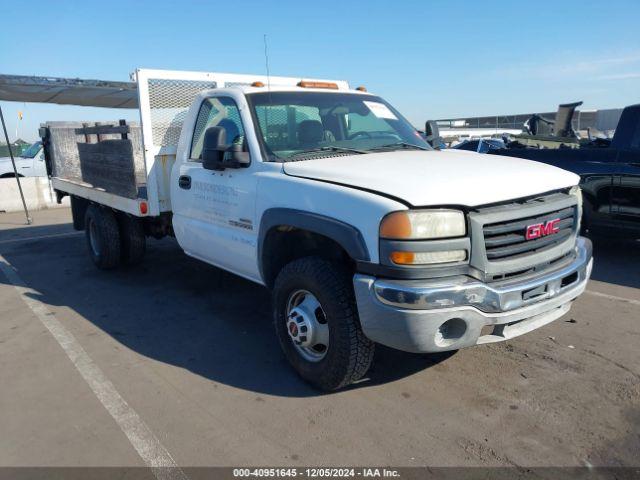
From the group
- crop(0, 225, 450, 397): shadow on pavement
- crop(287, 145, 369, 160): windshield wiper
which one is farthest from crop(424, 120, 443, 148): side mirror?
crop(0, 225, 450, 397): shadow on pavement

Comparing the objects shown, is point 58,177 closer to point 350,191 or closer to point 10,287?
point 10,287

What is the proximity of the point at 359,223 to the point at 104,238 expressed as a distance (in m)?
4.58

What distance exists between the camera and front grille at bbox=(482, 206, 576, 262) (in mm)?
3039

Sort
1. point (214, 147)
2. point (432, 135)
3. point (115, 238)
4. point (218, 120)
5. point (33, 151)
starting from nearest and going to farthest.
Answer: point (214, 147)
point (218, 120)
point (432, 135)
point (115, 238)
point (33, 151)

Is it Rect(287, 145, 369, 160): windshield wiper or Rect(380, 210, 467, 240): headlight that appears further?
Rect(287, 145, 369, 160): windshield wiper

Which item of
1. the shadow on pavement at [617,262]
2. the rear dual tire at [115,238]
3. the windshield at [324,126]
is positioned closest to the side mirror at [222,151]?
the windshield at [324,126]

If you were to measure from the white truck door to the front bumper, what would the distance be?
1.36 m

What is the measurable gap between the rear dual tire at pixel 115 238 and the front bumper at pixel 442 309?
432 cm

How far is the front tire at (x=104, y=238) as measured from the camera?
6.54 meters

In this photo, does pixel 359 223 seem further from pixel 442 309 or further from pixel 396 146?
pixel 396 146

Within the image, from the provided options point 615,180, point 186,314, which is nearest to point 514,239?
point 186,314

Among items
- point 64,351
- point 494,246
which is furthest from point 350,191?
point 64,351

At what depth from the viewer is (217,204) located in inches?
174

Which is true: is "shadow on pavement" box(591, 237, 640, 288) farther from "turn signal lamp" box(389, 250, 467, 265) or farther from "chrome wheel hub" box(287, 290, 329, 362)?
"chrome wheel hub" box(287, 290, 329, 362)
